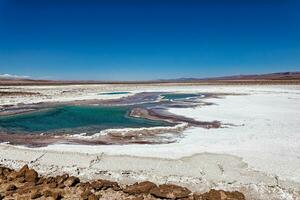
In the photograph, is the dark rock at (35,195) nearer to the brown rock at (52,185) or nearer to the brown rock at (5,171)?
the brown rock at (52,185)

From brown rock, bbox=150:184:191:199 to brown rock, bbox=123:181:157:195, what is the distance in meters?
0.15

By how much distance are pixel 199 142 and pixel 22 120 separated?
11.3m

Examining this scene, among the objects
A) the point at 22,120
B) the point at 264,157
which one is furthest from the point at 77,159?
the point at 22,120

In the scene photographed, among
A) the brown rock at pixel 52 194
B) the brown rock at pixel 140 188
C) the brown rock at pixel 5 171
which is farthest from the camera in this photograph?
the brown rock at pixel 5 171

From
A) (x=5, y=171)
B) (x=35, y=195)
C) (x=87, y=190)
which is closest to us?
(x=35, y=195)

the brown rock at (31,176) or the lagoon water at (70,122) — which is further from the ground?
the brown rock at (31,176)

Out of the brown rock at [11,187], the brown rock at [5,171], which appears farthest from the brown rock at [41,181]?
the brown rock at [5,171]

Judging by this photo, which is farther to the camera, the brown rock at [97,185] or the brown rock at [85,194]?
the brown rock at [97,185]

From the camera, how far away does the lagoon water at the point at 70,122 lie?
16.2 meters

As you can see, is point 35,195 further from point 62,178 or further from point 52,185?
point 62,178

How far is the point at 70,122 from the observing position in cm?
1848

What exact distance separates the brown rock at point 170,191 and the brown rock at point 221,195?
420 millimetres

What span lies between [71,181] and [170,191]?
2396 mm

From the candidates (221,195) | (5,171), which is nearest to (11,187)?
(5,171)
